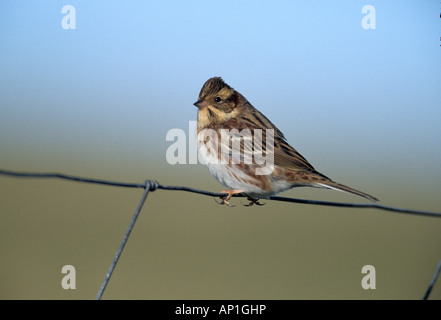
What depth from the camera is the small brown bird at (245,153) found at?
4.96 metres

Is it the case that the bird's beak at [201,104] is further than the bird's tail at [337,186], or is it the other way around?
the bird's beak at [201,104]

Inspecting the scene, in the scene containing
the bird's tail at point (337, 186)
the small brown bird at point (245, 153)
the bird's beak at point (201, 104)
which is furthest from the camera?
the bird's beak at point (201, 104)

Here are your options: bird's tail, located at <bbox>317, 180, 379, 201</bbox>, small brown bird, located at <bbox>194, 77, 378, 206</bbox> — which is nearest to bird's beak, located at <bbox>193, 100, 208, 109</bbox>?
small brown bird, located at <bbox>194, 77, 378, 206</bbox>

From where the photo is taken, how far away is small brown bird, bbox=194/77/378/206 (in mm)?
4961

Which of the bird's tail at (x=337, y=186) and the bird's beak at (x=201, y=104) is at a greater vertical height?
the bird's beak at (x=201, y=104)

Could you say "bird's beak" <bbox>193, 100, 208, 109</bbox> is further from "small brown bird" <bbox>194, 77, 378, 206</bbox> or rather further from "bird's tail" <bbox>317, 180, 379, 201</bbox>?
"bird's tail" <bbox>317, 180, 379, 201</bbox>

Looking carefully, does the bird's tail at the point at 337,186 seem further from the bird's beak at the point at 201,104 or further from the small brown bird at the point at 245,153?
the bird's beak at the point at 201,104

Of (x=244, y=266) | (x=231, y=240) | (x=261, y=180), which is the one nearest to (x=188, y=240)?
(x=231, y=240)

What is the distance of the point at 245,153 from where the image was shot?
509cm

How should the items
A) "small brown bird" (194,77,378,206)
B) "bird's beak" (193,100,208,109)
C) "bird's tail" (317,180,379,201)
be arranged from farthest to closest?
"bird's beak" (193,100,208,109), "small brown bird" (194,77,378,206), "bird's tail" (317,180,379,201)

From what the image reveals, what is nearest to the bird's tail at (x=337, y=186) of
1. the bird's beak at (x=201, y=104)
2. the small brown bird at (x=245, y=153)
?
the small brown bird at (x=245, y=153)

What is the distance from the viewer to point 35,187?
50.4 ft

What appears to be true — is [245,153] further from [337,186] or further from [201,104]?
[337,186]

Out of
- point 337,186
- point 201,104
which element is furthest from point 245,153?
point 337,186
